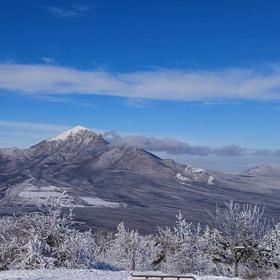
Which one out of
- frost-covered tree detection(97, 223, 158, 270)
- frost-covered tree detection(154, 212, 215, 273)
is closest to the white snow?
frost-covered tree detection(154, 212, 215, 273)

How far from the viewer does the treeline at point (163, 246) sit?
117ft

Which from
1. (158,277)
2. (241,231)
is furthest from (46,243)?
(241,231)

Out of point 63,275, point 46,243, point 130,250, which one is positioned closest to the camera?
point 63,275

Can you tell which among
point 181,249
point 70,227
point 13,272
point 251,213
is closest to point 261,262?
point 251,213

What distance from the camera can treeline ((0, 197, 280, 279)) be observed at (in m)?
35.6

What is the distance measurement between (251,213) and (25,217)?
2064 cm

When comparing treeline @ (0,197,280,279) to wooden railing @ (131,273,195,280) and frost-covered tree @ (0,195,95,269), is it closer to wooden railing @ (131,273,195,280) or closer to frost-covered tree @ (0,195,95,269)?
frost-covered tree @ (0,195,95,269)

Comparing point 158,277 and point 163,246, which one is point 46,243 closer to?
point 158,277

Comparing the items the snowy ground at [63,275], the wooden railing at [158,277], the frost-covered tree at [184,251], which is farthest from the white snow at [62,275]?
the frost-covered tree at [184,251]

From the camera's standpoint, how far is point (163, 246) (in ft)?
236

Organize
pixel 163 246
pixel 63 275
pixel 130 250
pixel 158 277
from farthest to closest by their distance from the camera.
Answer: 1. pixel 130 250
2. pixel 163 246
3. pixel 63 275
4. pixel 158 277

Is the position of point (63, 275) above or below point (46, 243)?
below

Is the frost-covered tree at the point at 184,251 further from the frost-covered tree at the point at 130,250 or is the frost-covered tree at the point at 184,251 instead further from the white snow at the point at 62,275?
the white snow at the point at 62,275

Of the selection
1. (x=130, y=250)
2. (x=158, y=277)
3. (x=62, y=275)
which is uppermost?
(x=158, y=277)
